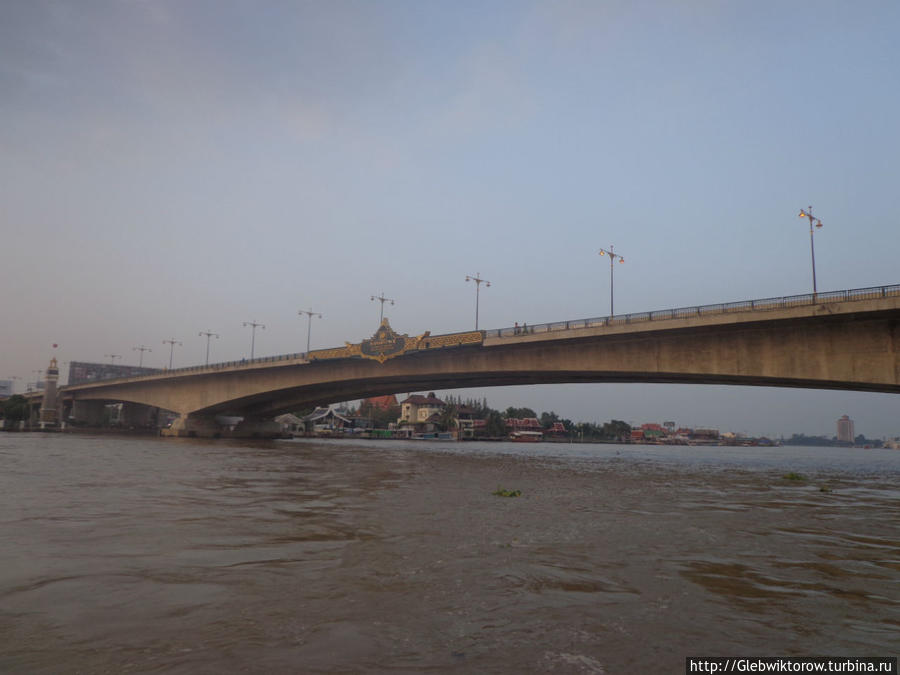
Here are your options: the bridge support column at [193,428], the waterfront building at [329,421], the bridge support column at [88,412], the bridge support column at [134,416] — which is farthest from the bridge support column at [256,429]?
the waterfront building at [329,421]

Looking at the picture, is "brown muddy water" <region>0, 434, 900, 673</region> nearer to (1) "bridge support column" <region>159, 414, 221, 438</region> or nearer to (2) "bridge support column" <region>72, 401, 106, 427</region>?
(1) "bridge support column" <region>159, 414, 221, 438</region>

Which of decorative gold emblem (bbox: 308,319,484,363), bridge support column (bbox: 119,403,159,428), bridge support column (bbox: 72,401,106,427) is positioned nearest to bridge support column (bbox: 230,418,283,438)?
decorative gold emblem (bbox: 308,319,484,363)

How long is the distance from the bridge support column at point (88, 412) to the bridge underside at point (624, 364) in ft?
131

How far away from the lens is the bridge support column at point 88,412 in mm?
103562

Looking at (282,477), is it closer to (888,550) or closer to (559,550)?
(559,550)

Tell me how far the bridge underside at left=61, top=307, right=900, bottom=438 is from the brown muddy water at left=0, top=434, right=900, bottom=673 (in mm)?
17476

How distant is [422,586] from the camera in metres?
7.50

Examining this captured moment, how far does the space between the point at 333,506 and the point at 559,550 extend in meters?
7.25

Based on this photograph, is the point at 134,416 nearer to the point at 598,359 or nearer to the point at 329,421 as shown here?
the point at 329,421

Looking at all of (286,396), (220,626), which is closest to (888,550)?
(220,626)

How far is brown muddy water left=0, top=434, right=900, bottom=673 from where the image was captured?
17.3 feet

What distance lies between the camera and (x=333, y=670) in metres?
4.84

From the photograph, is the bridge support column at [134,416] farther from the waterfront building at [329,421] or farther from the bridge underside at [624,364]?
the waterfront building at [329,421]

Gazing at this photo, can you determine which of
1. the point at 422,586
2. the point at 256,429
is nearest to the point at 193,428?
the point at 256,429
